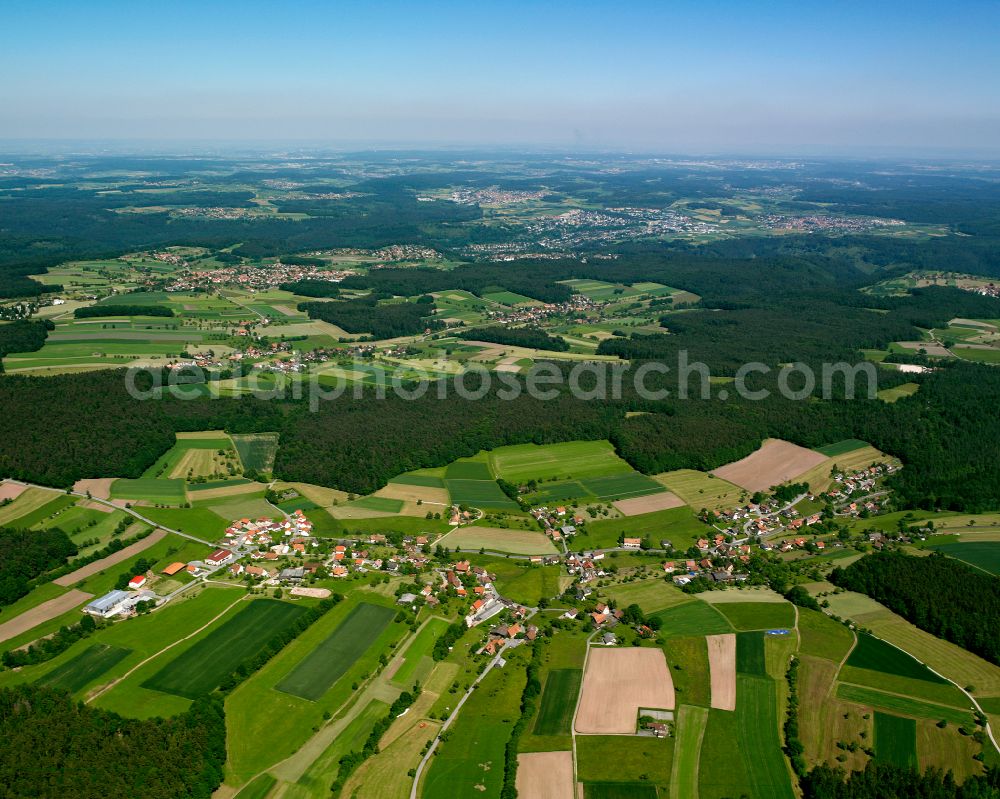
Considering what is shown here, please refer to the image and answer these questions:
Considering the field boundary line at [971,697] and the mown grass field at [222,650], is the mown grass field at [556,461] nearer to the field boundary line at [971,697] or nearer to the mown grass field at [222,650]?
the mown grass field at [222,650]

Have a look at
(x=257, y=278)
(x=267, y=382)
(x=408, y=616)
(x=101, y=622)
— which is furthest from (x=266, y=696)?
(x=257, y=278)

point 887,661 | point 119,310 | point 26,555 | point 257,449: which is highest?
point 119,310

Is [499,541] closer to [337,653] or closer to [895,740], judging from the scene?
[337,653]

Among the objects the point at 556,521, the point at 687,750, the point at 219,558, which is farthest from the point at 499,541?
the point at 687,750

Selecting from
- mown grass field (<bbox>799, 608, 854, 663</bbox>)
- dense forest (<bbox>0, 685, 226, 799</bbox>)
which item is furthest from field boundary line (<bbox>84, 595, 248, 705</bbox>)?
mown grass field (<bbox>799, 608, 854, 663</bbox>)

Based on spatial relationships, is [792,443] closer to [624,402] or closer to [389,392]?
[624,402]

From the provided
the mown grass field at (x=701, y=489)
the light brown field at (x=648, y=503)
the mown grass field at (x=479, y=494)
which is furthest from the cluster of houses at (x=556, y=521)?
the mown grass field at (x=701, y=489)
